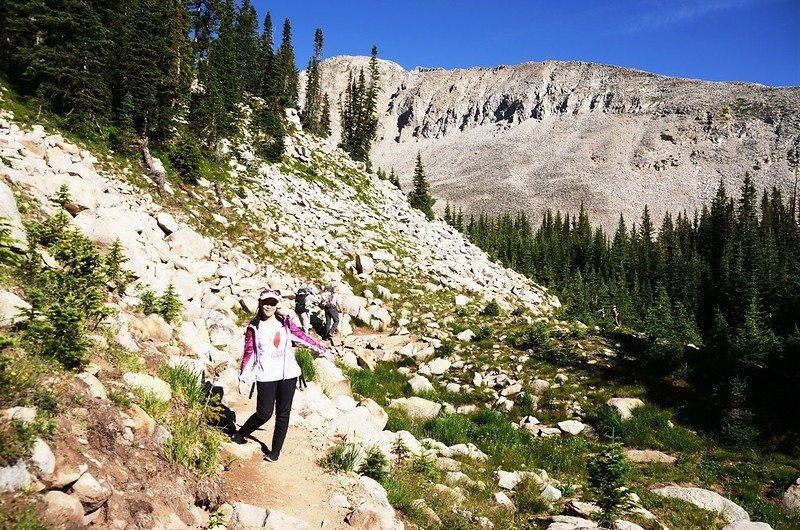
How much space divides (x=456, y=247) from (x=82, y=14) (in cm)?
2920

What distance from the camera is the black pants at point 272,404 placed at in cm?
630

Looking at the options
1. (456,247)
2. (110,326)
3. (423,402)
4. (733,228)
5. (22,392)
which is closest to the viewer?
(22,392)

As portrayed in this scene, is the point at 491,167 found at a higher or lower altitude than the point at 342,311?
higher

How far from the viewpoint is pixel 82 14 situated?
21.2 m

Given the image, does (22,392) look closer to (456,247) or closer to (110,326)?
(110,326)

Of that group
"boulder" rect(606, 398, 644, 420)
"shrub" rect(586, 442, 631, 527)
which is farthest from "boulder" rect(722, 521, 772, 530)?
"boulder" rect(606, 398, 644, 420)

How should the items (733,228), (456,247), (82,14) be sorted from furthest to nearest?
(733,228) → (456,247) → (82,14)

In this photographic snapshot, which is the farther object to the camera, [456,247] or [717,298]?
[717,298]

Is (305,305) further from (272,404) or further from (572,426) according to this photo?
(272,404)

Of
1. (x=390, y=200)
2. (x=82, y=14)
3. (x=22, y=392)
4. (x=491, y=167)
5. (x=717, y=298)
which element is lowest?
(x=717, y=298)

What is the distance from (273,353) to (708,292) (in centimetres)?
9127

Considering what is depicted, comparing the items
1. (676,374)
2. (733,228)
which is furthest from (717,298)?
(676,374)

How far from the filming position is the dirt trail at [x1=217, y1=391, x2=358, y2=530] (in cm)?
527

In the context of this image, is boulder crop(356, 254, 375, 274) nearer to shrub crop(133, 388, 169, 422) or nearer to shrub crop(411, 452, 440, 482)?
shrub crop(411, 452, 440, 482)
